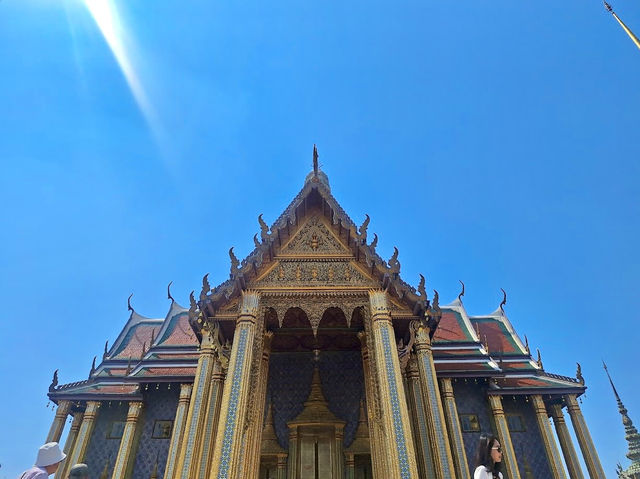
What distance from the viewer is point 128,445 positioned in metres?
10.5

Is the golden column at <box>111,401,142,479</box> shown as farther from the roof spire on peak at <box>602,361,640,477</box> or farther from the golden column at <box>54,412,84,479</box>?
the roof spire on peak at <box>602,361,640,477</box>

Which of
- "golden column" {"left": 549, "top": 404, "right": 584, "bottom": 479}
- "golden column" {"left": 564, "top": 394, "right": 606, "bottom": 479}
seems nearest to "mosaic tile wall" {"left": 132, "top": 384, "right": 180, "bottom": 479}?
"golden column" {"left": 549, "top": 404, "right": 584, "bottom": 479}

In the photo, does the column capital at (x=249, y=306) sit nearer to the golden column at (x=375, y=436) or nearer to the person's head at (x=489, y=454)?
the golden column at (x=375, y=436)

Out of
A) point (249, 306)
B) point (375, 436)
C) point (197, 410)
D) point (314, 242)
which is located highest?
point (314, 242)

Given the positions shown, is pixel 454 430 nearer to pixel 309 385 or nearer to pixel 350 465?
pixel 350 465

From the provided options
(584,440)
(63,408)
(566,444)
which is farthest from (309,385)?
(584,440)

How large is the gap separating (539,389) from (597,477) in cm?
234

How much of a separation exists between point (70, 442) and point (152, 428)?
227cm

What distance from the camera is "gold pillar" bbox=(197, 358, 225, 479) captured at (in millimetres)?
7305

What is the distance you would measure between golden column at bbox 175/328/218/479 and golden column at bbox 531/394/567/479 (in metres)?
8.79

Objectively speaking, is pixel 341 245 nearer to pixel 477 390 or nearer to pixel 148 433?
pixel 477 390

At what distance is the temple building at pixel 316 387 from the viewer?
24.0 feet

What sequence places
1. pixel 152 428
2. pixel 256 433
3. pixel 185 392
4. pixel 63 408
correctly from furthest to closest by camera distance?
pixel 63 408 → pixel 152 428 → pixel 185 392 → pixel 256 433

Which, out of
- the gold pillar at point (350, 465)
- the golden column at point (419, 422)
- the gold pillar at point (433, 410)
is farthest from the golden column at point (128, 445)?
the gold pillar at point (433, 410)
